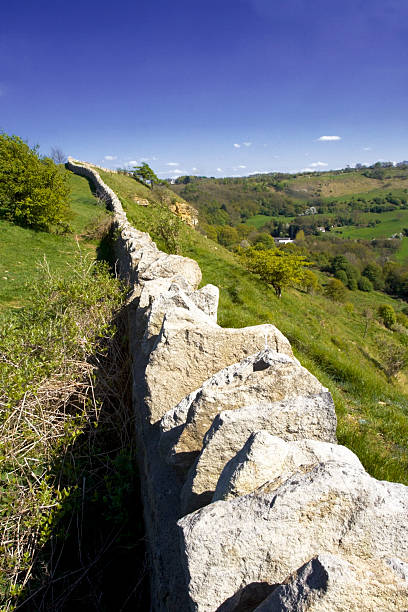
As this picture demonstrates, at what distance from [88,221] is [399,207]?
167364 mm

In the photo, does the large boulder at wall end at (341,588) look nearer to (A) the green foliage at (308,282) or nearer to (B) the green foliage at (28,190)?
(B) the green foliage at (28,190)

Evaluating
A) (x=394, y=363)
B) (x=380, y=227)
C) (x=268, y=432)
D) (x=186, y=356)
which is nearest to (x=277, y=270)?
(x=394, y=363)

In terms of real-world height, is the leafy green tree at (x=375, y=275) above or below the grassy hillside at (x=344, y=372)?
below

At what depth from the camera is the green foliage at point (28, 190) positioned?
47.7 ft

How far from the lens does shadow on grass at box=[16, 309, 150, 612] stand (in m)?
2.61

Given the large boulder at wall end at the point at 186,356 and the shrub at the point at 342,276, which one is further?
the shrub at the point at 342,276

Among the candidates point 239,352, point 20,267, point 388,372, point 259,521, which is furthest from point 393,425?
point 20,267

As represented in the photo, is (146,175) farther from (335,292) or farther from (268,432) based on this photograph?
(268,432)

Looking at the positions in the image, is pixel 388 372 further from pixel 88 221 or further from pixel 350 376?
pixel 88 221

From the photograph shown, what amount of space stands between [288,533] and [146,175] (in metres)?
46.2

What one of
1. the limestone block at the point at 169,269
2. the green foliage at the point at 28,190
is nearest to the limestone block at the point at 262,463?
the limestone block at the point at 169,269

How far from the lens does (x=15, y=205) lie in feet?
48.6

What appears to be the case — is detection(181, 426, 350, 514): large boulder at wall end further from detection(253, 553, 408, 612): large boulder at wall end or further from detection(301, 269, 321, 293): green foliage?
detection(301, 269, 321, 293): green foliage

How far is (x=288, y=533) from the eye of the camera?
4.37 ft
